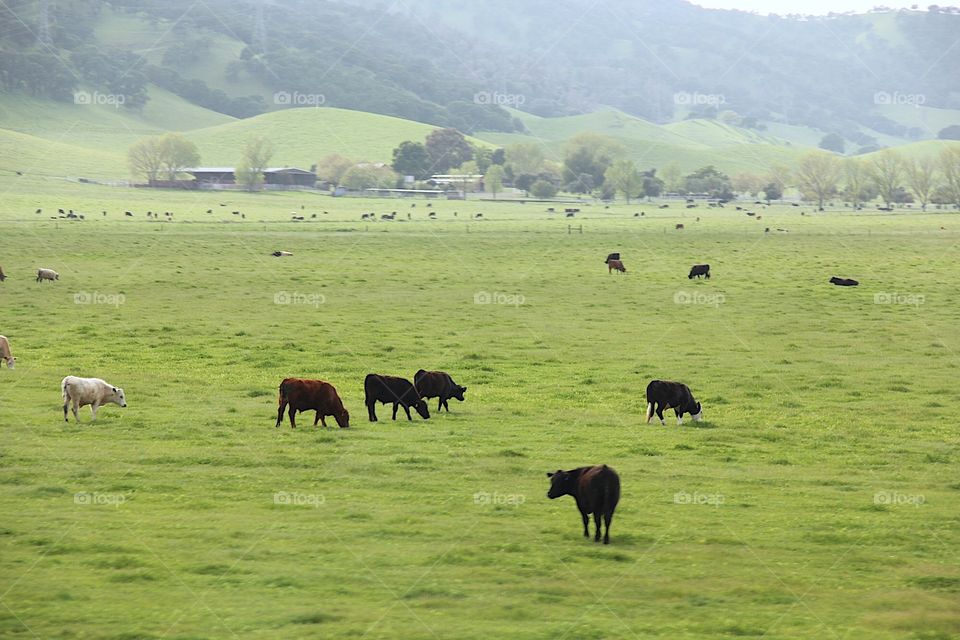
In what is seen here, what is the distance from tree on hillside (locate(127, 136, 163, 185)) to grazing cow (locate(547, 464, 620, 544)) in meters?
185

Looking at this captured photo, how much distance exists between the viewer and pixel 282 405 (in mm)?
21891

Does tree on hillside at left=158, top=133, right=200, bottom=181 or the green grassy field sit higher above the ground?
tree on hillside at left=158, top=133, right=200, bottom=181

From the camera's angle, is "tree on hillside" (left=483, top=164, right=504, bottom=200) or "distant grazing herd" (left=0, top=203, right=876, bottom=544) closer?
"distant grazing herd" (left=0, top=203, right=876, bottom=544)

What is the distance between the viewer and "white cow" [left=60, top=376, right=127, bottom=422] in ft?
72.8

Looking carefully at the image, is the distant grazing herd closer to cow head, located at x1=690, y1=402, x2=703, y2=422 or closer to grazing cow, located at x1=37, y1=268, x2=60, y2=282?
cow head, located at x1=690, y1=402, x2=703, y2=422

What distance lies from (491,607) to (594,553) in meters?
2.27

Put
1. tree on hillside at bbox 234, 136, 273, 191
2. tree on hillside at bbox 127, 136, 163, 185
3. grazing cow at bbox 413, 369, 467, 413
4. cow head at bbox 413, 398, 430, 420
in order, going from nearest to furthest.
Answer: cow head at bbox 413, 398, 430, 420
grazing cow at bbox 413, 369, 467, 413
tree on hillside at bbox 234, 136, 273, 191
tree on hillside at bbox 127, 136, 163, 185

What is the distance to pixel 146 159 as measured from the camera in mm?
193625

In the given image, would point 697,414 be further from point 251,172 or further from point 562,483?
point 251,172

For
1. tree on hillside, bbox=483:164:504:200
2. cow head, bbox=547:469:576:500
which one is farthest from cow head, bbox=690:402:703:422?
tree on hillside, bbox=483:164:504:200

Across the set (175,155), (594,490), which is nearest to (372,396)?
(594,490)

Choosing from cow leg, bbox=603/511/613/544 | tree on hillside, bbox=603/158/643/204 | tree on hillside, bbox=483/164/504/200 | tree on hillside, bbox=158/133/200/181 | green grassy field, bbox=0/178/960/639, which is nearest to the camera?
green grassy field, bbox=0/178/960/639

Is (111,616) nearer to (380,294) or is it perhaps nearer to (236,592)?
(236,592)

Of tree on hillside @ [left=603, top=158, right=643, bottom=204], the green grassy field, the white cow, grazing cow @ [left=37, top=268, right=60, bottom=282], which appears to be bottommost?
the green grassy field
